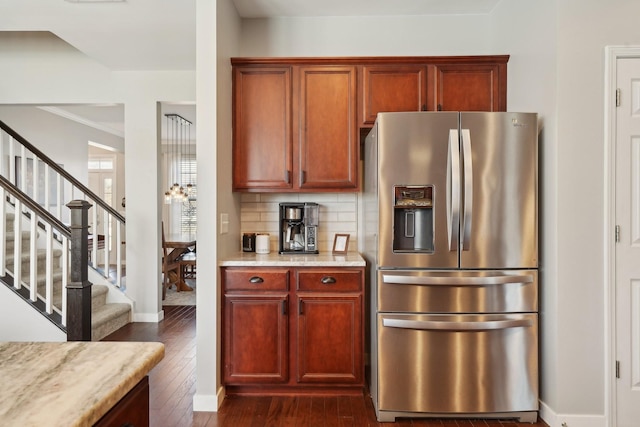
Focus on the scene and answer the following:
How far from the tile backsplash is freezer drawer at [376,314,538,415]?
1.10 meters

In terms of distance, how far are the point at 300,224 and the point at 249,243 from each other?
0.45 metres

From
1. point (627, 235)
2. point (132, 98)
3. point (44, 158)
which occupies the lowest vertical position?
point (627, 235)

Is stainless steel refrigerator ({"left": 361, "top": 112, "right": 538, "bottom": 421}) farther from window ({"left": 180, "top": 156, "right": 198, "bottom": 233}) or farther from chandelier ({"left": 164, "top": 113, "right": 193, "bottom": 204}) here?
window ({"left": 180, "top": 156, "right": 198, "bottom": 233})

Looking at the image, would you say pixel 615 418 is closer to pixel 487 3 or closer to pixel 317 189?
pixel 317 189

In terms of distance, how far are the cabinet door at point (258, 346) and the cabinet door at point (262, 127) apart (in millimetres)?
938

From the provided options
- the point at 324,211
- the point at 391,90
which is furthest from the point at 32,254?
the point at 391,90

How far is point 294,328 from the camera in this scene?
99.1 inches

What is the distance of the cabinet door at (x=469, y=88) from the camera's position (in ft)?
9.04

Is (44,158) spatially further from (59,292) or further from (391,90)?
(391,90)

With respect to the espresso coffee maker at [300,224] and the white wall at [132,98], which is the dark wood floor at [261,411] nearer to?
the espresso coffee maker at [300,224]

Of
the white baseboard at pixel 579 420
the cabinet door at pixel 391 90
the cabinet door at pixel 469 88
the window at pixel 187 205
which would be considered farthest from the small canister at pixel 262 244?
the window at pixel 187 205

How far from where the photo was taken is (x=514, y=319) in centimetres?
224

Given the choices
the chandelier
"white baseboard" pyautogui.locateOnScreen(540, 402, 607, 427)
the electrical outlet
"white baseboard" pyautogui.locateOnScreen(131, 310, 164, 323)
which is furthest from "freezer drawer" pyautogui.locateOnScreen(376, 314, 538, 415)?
the chandelier

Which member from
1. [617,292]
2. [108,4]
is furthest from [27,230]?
[617,292]
